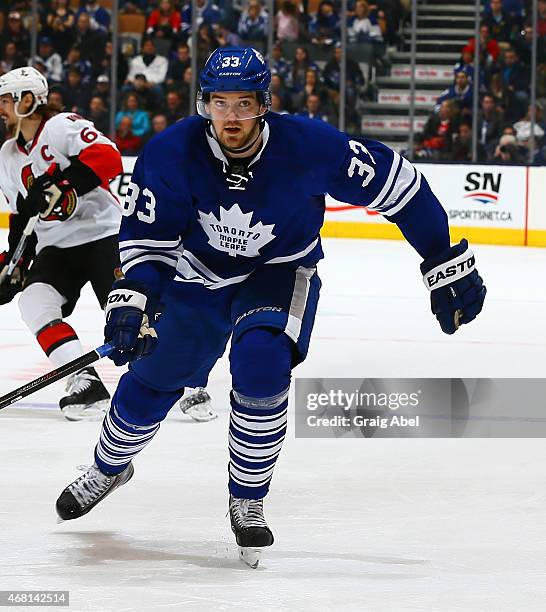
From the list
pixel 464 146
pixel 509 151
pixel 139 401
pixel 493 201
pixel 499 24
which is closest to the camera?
pixel 139 401

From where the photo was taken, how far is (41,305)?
4.50 meters

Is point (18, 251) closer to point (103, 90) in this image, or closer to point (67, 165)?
point (67, 165)

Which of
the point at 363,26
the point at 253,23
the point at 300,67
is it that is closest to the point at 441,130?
the point at 363,26

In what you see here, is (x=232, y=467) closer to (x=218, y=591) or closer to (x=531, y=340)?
(x=218, y=591)

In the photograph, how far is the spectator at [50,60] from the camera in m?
12.2

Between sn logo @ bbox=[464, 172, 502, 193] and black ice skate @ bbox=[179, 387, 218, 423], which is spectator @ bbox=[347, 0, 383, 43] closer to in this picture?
sn logo @ bbox=[464, 172, 502, 193]

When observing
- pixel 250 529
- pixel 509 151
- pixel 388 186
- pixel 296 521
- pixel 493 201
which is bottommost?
pixel 493 201

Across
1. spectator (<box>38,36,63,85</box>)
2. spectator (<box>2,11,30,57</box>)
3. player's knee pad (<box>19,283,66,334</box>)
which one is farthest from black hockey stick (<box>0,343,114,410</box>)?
spectator (<box>2,11,30,57</box>)

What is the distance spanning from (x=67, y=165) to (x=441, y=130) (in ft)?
23.1

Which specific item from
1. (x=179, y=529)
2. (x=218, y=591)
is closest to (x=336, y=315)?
(x=179, y=529)

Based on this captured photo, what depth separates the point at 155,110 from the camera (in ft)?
39.0

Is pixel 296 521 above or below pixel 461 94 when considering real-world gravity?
below

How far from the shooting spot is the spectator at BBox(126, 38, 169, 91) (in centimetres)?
1201

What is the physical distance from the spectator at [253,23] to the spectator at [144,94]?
94 centimetres
